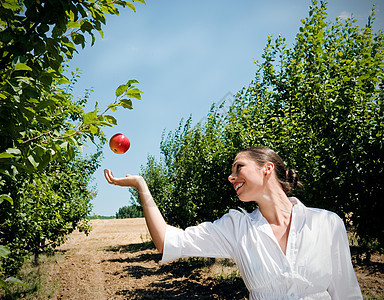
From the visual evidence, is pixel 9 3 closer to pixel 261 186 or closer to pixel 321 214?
pixel 261 186

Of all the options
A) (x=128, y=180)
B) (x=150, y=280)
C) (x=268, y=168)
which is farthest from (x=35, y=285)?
(x=268, y=168)

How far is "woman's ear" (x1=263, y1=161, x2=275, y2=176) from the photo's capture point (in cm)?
212

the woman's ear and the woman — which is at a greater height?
the woman's ear

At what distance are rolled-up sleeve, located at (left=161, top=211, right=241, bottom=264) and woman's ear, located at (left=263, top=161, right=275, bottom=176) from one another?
0.43m

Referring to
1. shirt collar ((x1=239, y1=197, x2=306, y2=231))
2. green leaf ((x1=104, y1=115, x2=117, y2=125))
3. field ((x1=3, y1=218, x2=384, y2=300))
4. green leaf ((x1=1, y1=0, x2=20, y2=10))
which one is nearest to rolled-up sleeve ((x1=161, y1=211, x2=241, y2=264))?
shirt collar ((x1=239, y1=197, x2=306, y2=231))

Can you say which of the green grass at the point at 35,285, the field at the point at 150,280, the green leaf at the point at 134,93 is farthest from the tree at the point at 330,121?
the green grass at the point at 35,285

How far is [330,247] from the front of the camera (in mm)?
1774

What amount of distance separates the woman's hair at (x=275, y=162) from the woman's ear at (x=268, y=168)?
28 millimetres

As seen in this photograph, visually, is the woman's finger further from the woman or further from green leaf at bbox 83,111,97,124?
green leaf at bbox 83,111,97,124

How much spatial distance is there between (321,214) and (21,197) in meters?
5.86

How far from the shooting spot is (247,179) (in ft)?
6.51

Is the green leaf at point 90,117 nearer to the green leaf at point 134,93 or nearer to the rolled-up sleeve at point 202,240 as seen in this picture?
the green leaf at point 134,93

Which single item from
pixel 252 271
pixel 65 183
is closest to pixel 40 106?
pixel 252 271

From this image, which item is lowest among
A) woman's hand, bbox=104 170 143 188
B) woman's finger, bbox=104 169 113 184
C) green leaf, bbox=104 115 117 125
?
woman's hand, bbox=104 170 143 188
